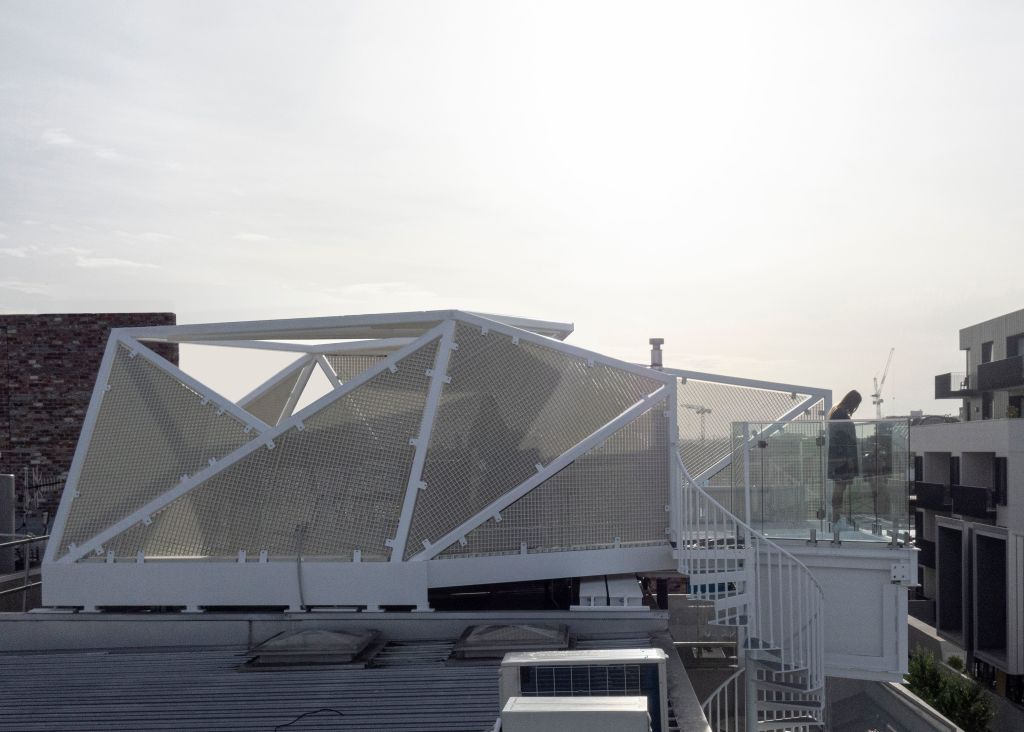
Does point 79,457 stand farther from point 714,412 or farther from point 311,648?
point 714,412

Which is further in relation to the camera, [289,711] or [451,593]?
[451,593]

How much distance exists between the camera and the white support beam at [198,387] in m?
11.4

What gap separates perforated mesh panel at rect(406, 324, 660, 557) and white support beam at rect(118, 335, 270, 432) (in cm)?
208

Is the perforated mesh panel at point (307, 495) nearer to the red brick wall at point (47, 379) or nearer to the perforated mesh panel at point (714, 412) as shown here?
the perforated mesh panel at point (714, 412)

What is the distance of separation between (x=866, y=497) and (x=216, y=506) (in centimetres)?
721

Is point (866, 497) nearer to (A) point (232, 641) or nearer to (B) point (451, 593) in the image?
(B) point (451, 593)

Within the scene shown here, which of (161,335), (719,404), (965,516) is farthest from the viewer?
(965,516)

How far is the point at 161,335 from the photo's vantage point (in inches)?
481

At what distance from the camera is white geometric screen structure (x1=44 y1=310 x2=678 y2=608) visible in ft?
36.2

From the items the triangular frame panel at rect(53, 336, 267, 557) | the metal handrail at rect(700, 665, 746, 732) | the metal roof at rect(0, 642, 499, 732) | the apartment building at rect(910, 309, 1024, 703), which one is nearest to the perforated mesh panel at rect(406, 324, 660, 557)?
the metal roof at rect(0, 642, 499, 732)

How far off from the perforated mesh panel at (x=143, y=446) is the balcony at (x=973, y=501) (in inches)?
1043

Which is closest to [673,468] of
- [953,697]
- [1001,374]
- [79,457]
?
[79,457]

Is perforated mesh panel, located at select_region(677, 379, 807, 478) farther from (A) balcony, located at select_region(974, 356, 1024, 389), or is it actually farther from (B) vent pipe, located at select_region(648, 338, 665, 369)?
(A) balcony, located at select_region(974, 356, 1024, 389)

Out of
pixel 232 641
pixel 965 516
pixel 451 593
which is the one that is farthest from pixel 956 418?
pixel 232 641
